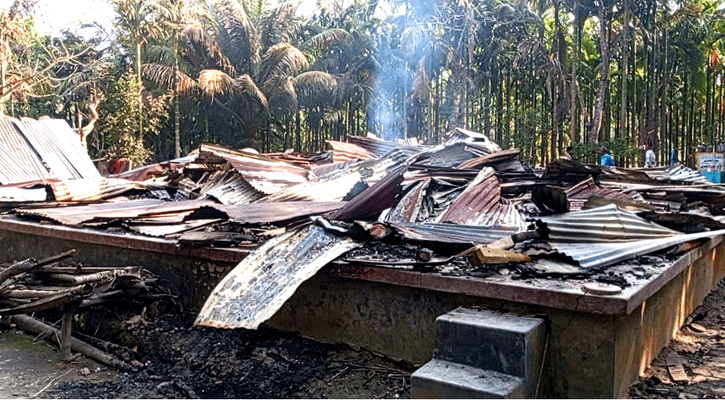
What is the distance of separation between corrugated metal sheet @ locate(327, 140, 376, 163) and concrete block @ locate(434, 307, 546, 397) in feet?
19.1

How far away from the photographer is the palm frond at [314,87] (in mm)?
21234

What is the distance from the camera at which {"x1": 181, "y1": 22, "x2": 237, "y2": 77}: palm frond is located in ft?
64.4

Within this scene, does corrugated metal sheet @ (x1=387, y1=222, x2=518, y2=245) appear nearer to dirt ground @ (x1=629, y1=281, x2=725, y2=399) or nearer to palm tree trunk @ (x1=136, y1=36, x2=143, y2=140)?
dirt ground @ (x1=629, y1=281, x2=725, y2=399)

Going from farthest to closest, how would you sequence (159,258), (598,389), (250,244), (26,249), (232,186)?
(232,186) → (26,249) → (159,258) → (250,244) → (598,389)

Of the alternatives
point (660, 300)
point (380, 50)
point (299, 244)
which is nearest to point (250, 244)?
point (299, 244)

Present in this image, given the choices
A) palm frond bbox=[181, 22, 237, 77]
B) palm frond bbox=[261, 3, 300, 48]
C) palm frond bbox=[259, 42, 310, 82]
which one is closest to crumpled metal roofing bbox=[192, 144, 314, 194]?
palm frond bbox=[181, 22, 237, 77]

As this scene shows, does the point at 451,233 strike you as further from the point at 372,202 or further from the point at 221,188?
the point at 221,188

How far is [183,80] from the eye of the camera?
19.9 meters

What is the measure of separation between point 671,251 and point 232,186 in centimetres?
476

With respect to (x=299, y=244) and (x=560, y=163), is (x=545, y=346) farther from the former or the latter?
(x=560, y=163)

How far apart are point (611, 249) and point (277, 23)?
1993 cm

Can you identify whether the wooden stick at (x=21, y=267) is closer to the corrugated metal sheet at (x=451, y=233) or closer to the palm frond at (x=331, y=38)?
the corrugated metal sheet at (x=451, y=233)

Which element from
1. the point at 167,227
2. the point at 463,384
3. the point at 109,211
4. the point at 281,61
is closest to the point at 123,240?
the point at 167,227

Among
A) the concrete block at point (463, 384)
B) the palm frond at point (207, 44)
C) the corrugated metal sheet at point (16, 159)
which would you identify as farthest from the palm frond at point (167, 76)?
the concrete block at point (463, 384)
